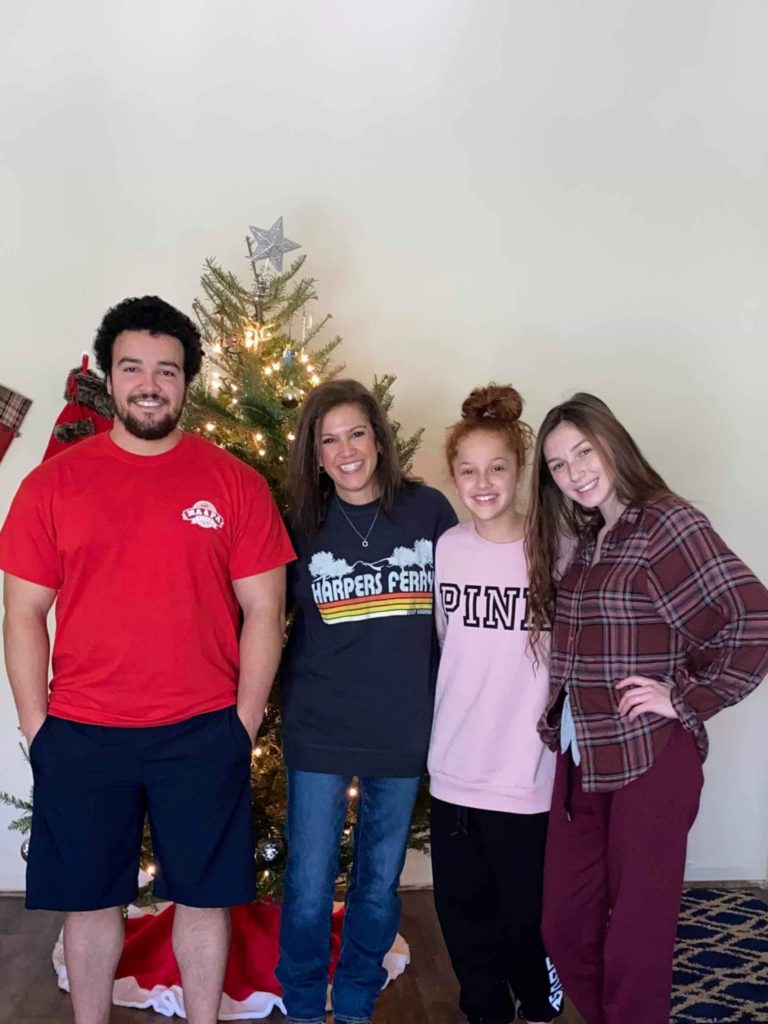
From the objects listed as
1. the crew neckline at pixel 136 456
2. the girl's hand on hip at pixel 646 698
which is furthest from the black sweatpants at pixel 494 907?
the crew neckline at pixel 136 456

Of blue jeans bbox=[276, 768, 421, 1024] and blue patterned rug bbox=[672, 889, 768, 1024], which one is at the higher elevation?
blue jeans bbox=[276, 768, 421, 1024]

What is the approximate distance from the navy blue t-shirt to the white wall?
1072 millimetres

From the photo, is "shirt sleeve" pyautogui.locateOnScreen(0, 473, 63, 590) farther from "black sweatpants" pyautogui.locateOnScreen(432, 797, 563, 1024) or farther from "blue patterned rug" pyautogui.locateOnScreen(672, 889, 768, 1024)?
"blue patterned rug" pyautogui.locateOnScreen(672, 889, 768, 1024)

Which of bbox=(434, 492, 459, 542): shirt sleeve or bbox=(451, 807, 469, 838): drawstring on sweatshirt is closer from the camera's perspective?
bbox=(451, 807, 469, 838): drawstring on sweatshirt

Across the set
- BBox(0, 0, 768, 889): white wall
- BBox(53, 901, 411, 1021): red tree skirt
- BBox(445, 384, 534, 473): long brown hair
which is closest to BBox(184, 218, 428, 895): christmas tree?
BBox(53, 901, 411, 1021): red tree skirt

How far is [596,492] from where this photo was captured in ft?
6.00

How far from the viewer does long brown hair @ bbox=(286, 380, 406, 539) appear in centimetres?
204

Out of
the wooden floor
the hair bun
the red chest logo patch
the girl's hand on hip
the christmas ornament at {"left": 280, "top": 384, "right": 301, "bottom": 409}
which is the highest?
the christmas ornament at {"left": 280, "top": 384, "right": 301, "bottom": 409}

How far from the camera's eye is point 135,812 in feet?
6.08

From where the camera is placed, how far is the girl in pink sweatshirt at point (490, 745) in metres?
1.90

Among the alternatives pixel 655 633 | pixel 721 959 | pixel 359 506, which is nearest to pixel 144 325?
pixel 359 506

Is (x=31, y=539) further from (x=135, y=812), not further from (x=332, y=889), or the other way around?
(x=332, y=889)

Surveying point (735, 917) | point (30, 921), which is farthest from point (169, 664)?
point (735, 917)

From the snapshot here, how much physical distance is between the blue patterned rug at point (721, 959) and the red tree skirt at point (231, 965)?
0.75 m
